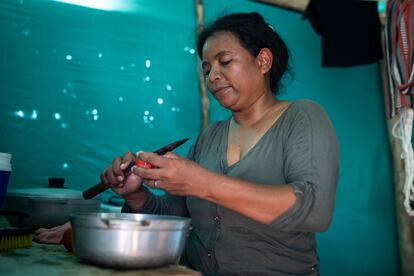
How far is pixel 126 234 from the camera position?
0.97 meters

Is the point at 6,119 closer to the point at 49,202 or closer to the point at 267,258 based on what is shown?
the point at 49,202

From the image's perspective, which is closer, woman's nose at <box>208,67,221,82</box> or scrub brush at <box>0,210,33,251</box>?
scrub brush at <box>0,210,33,251</box>

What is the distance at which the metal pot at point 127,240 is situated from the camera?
0.97 m

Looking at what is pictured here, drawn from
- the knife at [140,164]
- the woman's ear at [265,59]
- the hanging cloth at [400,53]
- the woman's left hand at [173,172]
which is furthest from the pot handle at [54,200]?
the hanging cloth at [400,53]

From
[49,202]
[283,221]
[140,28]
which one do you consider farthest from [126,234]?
[140,28]

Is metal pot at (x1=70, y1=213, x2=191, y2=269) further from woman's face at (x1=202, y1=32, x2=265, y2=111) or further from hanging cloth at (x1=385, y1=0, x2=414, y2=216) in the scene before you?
hanging cloth at (x1=385, y1=0, x2=414, y2=216)

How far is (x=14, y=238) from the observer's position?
1338mm

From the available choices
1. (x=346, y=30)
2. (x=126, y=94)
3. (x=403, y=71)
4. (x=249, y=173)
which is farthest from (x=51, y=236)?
(x=346, y=30)

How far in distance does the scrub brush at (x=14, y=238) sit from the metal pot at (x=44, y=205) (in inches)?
13.9

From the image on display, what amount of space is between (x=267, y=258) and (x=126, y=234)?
0.76 m

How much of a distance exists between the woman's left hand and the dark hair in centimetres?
85

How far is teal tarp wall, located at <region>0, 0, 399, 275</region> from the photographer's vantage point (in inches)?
108

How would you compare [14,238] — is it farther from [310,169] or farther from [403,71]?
[403,71]

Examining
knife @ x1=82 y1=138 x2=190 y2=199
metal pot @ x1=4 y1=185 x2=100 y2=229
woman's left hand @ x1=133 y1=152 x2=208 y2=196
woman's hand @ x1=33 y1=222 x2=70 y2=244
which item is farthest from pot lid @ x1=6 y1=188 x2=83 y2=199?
woman's left hand @ x1=133 y1=152 x2=208 y2=196
